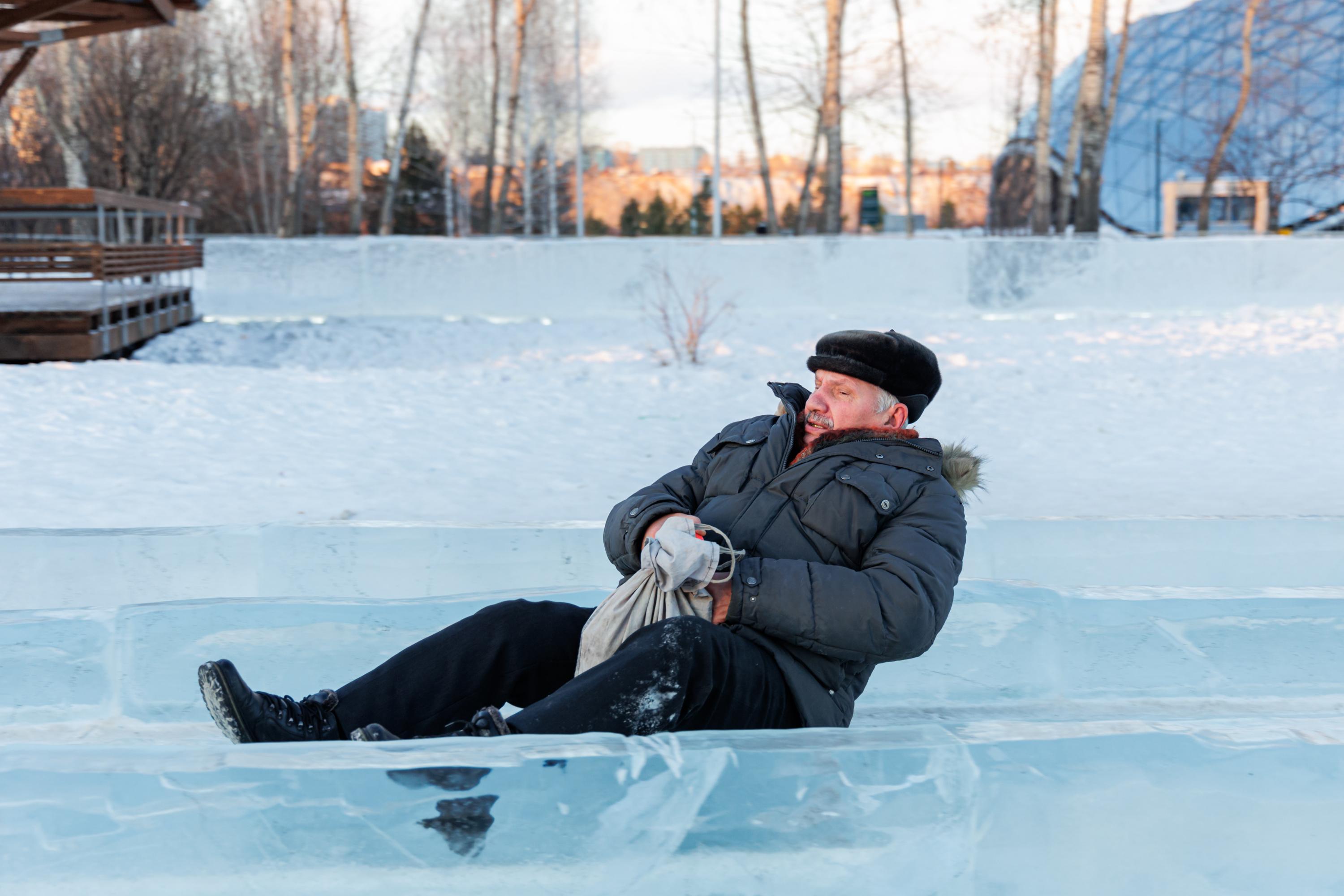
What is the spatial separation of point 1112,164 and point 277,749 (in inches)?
1357

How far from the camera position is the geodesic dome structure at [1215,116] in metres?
28.4

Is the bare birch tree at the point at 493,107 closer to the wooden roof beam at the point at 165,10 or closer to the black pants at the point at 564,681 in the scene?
the wooden roof beam at the point at 165,10

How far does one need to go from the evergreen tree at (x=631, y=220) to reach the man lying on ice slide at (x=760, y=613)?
37.1 metres


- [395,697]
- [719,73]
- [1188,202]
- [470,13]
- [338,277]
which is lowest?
[395,697]

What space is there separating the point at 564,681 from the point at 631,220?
123 feet

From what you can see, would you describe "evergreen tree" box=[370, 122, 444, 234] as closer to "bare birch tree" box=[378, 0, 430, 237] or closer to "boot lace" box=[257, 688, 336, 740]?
"bare birch tree" box=[378, 0, 430, 237]

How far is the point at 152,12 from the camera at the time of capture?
9.32 metres

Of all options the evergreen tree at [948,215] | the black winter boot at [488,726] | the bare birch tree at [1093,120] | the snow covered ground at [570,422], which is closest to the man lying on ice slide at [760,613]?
the black winter boot at [488,726]

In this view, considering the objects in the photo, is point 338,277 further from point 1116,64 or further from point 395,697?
point 1116,64

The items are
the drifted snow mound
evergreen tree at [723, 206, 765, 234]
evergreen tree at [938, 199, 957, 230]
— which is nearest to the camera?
the drifted snow mound

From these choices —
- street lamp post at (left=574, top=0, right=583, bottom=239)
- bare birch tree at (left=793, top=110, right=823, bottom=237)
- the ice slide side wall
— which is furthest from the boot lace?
street lamp post at (left=574, top=0, right=583, bottom=239)

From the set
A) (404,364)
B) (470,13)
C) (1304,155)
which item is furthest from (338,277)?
(1304,155)

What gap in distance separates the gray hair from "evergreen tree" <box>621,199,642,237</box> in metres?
37.1

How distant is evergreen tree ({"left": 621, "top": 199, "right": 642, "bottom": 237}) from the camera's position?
3884 centimetres
